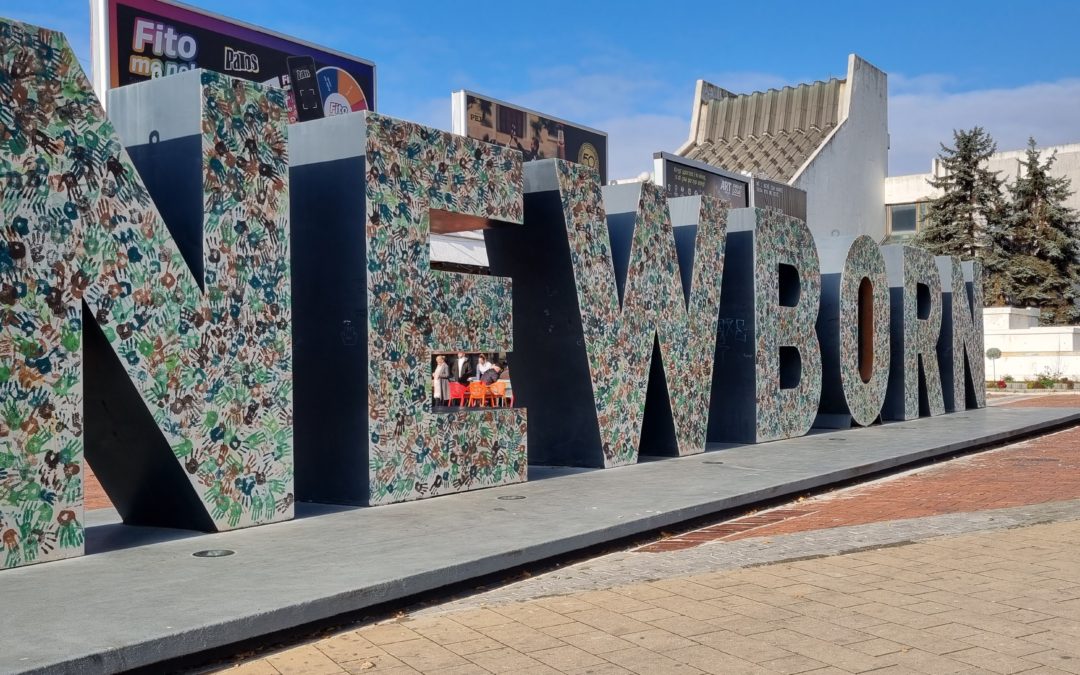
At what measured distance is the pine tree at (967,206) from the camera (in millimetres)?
38656

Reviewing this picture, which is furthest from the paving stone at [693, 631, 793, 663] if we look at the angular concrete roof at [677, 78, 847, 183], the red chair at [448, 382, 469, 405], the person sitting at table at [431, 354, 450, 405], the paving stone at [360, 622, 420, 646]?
the angular concrete roof at [677, 78, 847, 183]

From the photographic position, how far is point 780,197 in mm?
33188

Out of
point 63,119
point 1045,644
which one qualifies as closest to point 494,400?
point 63,119

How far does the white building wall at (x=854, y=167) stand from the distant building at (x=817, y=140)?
4 cm

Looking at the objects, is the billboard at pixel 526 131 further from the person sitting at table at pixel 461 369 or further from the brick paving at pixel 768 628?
the brick paving at pixel 768 628

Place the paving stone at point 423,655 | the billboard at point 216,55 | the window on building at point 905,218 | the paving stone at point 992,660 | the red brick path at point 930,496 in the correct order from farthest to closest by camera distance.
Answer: the window on building at point 905,218 < the billboard at point 216,55 < the red brick path at point 930,496 < the paving stone at point 423,655 < the paving stone at point 992,660

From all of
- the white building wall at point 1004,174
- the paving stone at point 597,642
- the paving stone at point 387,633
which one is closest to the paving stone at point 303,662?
the paving stone at point 387,633

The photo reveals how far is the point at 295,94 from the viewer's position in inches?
757

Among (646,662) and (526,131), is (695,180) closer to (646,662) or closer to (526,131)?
(526,131)

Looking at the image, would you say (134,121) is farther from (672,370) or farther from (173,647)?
(672,370)

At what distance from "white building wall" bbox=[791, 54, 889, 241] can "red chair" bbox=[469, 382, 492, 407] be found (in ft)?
64.4

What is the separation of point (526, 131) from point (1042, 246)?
22.6 m

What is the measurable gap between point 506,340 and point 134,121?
382 centimetres

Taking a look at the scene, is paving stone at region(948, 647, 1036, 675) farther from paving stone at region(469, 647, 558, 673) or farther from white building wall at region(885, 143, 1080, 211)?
white building wall at region(885, 143, 1080, 211)
